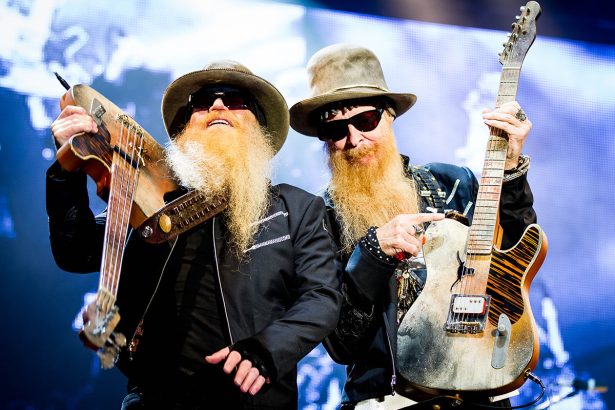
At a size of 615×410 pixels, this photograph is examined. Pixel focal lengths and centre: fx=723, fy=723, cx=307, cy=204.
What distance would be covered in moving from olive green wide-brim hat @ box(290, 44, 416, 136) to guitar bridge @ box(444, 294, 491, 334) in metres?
1.26

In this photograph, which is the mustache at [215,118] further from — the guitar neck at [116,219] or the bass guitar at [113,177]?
the guitar neck at [116,219]

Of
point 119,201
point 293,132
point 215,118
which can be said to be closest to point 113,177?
point 119,201

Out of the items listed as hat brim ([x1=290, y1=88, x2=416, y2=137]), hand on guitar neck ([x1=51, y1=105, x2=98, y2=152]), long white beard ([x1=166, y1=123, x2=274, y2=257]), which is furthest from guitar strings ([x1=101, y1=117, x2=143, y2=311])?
hat brim ([x1=290, y1=88, x2=416, y2=137])

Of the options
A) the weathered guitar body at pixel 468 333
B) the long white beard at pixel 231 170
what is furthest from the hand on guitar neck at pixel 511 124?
the long white beard at pixel 231 170

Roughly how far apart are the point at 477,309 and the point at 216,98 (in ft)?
4.61

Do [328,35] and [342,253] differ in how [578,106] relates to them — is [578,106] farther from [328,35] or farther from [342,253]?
[342,253]

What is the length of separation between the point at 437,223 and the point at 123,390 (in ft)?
9.21

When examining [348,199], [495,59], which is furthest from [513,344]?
[495,59]

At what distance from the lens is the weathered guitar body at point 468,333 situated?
2.72 meters

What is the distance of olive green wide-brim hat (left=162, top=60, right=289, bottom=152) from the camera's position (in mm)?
3131

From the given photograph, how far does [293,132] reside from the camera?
17.5 ft

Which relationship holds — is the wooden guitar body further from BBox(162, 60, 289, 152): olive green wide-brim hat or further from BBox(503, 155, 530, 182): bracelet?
BBox(503, 155, 530, 182): bracelet

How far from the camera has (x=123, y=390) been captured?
489 cm

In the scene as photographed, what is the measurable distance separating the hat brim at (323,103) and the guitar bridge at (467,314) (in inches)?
48.9
